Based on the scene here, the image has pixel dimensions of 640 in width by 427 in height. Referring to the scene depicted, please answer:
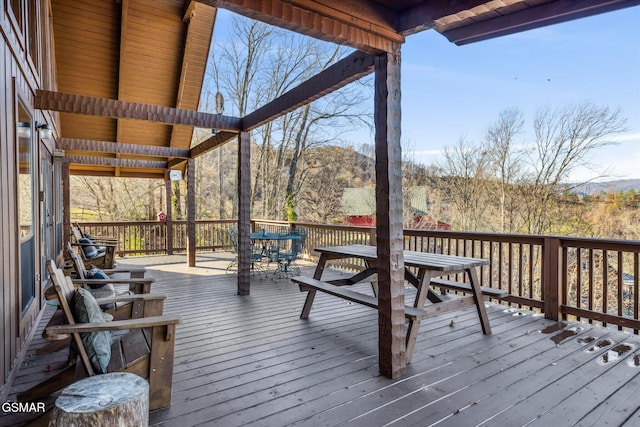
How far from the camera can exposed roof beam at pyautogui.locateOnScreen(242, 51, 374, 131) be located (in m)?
3.08

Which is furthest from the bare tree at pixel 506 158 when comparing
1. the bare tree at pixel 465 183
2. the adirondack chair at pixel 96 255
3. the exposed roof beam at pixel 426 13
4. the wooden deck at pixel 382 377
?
the adirondack chair at pixel 96 255

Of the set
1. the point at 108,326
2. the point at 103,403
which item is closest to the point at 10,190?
the point at 108,326

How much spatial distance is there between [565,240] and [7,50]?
5.54 meters

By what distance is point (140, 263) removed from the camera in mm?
8820

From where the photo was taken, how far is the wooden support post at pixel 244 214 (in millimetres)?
5500

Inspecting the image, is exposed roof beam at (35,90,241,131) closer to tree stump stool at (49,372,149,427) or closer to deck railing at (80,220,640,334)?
deck railing at (80,220,640,334)

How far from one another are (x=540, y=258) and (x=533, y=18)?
8.62 meters

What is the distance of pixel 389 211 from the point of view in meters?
2.83

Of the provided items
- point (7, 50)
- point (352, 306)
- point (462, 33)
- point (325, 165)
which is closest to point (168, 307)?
point (352, 306)

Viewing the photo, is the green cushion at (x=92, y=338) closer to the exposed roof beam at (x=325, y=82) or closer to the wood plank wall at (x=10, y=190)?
the wood plank wall at (x=10, y=190)

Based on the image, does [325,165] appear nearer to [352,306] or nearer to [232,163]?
[232,163]

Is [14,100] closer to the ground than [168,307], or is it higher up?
higher up

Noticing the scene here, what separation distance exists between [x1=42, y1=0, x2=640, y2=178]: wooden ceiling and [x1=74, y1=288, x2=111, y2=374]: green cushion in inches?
75.8

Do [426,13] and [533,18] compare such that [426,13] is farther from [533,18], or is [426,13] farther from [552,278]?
[552,278]
